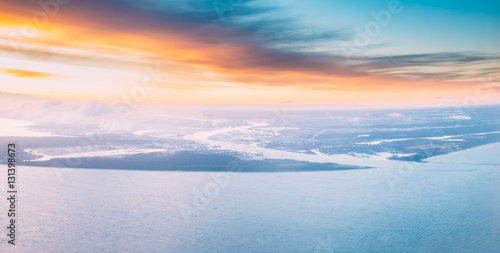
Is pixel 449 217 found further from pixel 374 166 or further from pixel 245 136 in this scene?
pixel 245 136

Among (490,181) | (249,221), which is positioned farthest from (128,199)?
(490,181)

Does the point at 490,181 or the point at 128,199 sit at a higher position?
the point at 128,199

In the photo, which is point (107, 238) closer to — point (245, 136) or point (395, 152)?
point (395, 152)

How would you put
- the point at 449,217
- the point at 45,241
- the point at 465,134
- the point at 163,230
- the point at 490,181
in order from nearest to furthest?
1. the point at 45,241
2. the point at 163,230
3. the point at 449,217
4. the point at 490,181
5. the point at 465,134

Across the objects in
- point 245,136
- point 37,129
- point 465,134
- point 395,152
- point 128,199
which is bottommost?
point 128,199

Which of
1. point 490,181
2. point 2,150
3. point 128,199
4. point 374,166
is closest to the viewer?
point 128,199

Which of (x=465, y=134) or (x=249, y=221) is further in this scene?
(x=465, y=134)
